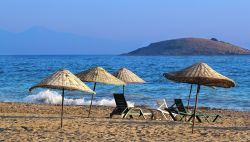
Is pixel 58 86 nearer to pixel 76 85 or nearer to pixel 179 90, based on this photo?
pixel 76 85

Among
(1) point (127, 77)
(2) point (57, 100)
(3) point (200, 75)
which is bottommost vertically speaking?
(2) point (57, 100)

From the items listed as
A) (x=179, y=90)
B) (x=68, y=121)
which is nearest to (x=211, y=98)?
(x=179, y=90)

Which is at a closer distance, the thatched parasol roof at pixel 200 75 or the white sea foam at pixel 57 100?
the thatched parasol roof at pixel 200 75

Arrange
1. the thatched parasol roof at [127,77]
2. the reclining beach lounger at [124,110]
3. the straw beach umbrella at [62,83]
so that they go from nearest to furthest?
1. the straw beach umbrella at [62,83]
2. the reclining beach lounger at [124,110]
3. the thatched parasol roof at [127,77]

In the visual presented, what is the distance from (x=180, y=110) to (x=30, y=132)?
4.87 meters

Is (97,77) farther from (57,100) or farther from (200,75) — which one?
(57,100)

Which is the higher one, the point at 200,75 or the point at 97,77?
the point at 200,75

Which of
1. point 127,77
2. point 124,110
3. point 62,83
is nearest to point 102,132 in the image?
point 62,83

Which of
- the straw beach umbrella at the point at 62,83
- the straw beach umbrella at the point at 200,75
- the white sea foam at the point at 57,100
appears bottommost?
the white sea foam at the point at 57,100

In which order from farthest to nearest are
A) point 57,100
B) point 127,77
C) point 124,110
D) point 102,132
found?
point 57,100
point 127,77
point 124,110
point 102,132

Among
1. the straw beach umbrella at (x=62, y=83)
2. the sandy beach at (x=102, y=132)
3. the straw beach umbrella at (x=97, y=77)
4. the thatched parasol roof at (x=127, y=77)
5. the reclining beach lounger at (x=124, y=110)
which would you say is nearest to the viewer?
the sandy beach at (x=102, y=132)

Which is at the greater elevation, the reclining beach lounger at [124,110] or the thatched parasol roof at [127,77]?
the thatched parasol roof at [127,77]

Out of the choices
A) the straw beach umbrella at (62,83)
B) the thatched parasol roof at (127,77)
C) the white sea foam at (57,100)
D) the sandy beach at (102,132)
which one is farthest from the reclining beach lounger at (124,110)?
the white sea foam at (57,100)

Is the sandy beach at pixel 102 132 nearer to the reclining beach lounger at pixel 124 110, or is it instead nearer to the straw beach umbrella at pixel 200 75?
the straw beach umbrella at pixel 200 75
